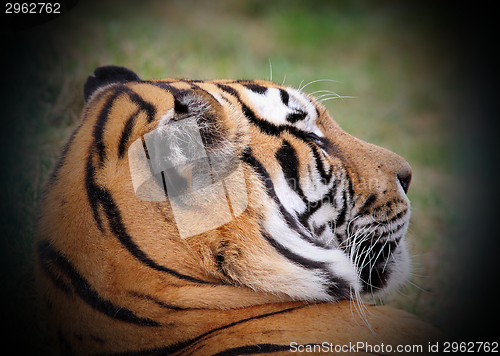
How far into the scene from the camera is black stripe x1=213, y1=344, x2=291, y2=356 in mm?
598

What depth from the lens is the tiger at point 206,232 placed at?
23.7 inches

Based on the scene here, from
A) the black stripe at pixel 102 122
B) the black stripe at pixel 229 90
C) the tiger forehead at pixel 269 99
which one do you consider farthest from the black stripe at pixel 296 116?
the black stripe at pixel 102 122

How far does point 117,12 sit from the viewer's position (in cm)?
172

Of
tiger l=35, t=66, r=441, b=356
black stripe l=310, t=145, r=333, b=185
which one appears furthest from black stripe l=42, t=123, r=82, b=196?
black stripe l=310, t=145, r=333, b=185

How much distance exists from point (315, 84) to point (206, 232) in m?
1.93

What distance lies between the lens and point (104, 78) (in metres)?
0.92

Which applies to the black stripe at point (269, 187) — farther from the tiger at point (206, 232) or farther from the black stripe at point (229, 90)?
the black stripe at point (229, 90)

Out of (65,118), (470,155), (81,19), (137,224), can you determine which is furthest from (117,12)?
(470,155)

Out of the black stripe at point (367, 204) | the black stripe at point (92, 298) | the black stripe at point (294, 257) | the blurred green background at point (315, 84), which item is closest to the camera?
the black stripe at point (92, 298)

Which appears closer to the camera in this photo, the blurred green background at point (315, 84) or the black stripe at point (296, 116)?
the black stripe at point (296, 116)

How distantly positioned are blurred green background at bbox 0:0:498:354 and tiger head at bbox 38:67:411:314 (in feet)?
0.99

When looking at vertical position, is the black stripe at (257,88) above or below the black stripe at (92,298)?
above

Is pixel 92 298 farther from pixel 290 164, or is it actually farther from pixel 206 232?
pixel 290 164

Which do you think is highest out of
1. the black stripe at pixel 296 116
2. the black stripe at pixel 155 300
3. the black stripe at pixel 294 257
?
the black stripe at pixel 296 116
